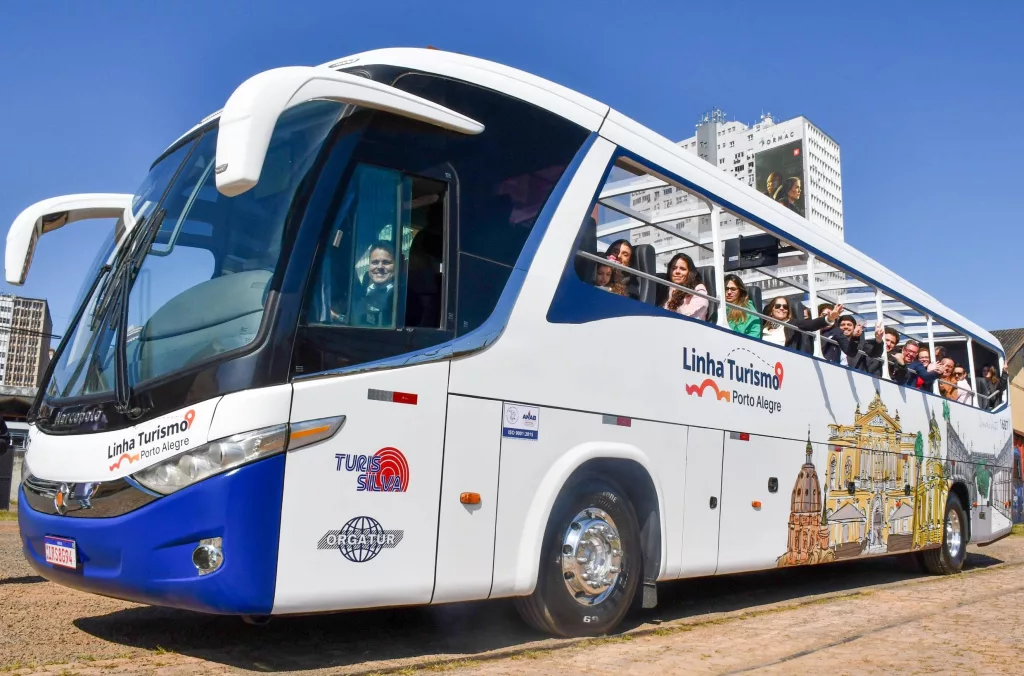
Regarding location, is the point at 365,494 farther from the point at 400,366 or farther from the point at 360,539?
the point at 400,366

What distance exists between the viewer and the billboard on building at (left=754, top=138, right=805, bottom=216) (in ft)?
192

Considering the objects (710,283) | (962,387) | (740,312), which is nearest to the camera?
(710,283)

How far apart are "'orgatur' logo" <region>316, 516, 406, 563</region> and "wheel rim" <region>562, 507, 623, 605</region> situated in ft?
4.84

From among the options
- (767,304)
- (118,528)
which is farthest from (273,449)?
(767,304)

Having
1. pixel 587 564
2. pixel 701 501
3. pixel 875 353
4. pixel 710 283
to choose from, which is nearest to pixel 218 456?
pixel 587 564

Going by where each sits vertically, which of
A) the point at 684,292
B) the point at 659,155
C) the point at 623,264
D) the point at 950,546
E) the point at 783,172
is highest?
the point at 783,172

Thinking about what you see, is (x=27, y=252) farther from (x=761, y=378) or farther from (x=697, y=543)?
(x=761, y=378)

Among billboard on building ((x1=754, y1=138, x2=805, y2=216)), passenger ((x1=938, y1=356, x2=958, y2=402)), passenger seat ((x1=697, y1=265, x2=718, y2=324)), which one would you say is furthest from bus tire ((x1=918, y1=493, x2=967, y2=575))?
billboard on building ((x1=754, y1=138, x2=805, y2=216))

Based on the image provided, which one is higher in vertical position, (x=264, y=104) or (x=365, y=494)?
(x=264, y=104)

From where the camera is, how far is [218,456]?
454cm

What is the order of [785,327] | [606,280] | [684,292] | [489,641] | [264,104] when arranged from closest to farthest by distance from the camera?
1. [264,104]
2. [489,641]
3. [606,280]
4. [684,292]
5. [785,327]

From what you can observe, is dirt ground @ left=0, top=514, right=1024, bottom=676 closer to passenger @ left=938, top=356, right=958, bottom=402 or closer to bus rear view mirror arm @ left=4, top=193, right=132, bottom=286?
bus rear view mirror arm @ left=4, top=193, right=132, bottom=286

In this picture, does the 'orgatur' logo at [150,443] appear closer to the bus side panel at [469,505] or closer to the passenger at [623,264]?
the bus side panel at [469,505]

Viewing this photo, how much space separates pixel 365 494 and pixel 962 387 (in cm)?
1084
